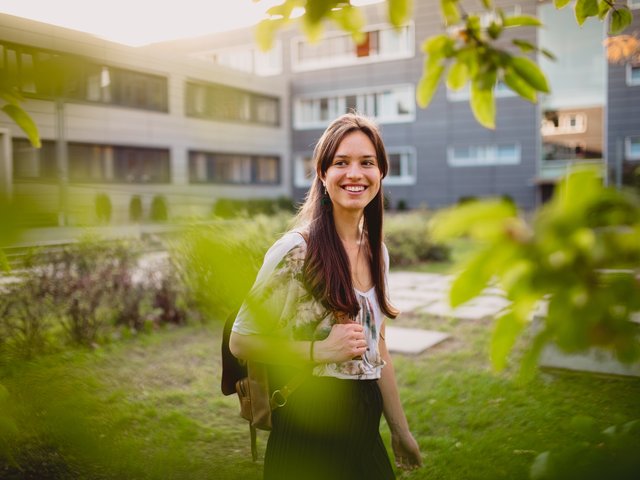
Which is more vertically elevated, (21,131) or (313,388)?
(21,131)

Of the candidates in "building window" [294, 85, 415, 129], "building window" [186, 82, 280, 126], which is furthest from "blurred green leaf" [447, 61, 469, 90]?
"building window" [294, 85, 415, 129]

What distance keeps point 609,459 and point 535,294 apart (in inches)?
11.5

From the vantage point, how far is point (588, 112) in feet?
88.6

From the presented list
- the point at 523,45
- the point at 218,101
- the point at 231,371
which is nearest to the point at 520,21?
the point at 523,45

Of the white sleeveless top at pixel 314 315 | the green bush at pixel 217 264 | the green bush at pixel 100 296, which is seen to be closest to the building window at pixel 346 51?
the green bush at pixel 100 296

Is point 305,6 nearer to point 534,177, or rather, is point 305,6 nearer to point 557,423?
point 557,423

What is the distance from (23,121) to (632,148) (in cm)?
2967

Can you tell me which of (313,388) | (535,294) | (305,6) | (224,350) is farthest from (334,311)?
(535,294)

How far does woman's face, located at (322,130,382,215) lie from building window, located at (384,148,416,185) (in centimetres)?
2893

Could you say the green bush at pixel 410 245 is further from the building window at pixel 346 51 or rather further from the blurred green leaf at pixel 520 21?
the building window at pixel 346 51

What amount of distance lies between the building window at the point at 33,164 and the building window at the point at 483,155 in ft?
95.5

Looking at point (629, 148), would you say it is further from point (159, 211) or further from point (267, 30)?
point (159, 211)

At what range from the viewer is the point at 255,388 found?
2.17 m

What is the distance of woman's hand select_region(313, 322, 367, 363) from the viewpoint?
2012 millimetres
